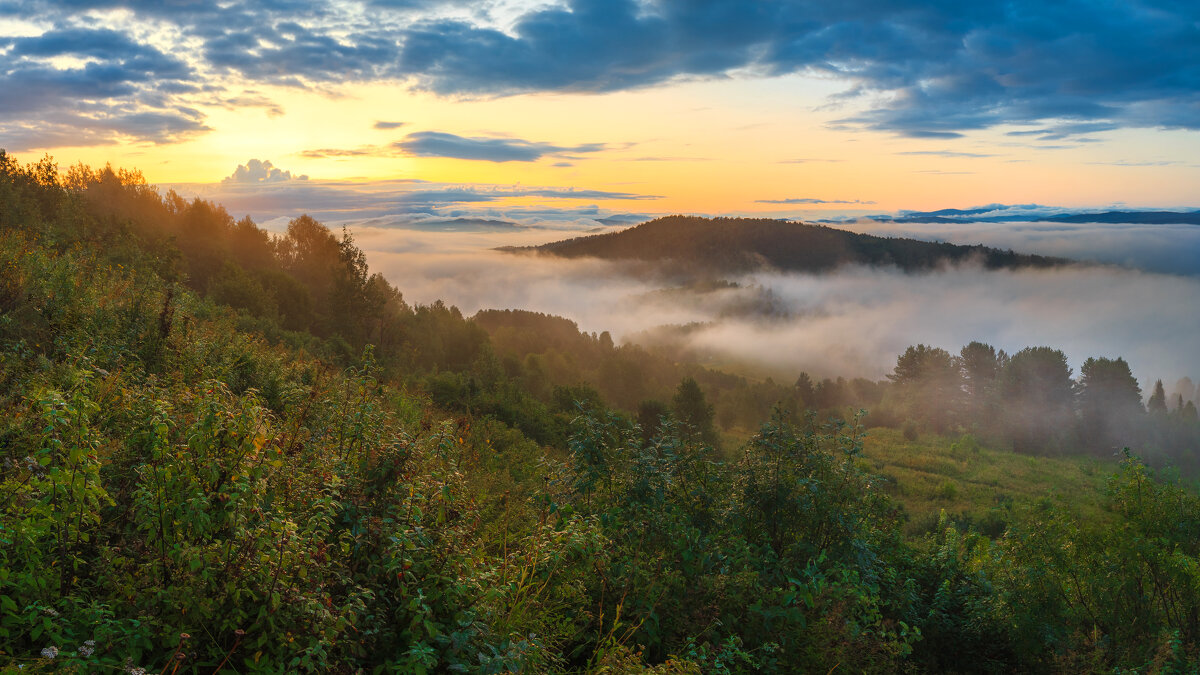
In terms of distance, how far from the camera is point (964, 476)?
63.7m

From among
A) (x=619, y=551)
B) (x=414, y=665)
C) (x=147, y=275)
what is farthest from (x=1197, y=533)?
(x=147, y=275)

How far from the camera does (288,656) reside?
3.85 meters

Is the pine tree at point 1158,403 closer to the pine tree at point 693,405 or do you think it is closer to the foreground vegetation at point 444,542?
the pine tree at point 693,405

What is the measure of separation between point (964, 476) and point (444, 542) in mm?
71145

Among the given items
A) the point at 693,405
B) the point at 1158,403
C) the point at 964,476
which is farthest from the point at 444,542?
the point at 1158,403

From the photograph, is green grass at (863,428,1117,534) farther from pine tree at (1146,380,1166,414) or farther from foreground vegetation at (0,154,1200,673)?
pine tree at (1146,380,1166,414)

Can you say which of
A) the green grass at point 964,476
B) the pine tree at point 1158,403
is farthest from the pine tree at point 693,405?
the pine tree at point 1158,403

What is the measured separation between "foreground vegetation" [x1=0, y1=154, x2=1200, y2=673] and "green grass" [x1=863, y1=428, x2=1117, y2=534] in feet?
100

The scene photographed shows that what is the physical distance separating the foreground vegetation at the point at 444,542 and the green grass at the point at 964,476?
100ft

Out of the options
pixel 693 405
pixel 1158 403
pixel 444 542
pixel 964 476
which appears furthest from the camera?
pixel 1158 403

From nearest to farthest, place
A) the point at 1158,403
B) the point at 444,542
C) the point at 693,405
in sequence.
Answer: the point at 444,542
the point at 693,405
the point at 1158,403

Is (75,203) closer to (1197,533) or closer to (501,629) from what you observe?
(501,629)

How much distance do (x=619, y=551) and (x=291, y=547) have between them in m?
3.65

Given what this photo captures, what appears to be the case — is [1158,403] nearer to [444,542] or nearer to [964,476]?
[964,476]
